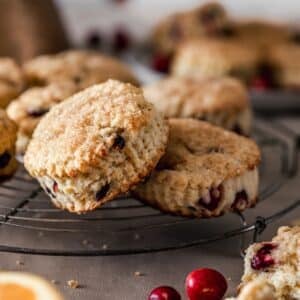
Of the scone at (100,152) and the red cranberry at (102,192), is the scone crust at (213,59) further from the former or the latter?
the red cranberry at (102,192)

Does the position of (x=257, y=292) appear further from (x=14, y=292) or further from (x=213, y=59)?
(x=213, y=59)

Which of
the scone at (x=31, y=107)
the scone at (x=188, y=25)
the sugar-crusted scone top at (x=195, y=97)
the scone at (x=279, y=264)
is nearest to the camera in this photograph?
the scone at (x=279, y=264)

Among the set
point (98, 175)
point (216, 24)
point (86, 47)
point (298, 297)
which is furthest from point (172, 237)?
point (86, 47)

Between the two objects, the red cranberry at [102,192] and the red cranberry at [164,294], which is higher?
the red cranberry at [102,192]

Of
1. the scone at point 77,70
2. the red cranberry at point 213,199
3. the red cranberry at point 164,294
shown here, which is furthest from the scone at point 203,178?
the scone at point 77,70

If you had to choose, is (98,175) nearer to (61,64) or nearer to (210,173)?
(210,173)

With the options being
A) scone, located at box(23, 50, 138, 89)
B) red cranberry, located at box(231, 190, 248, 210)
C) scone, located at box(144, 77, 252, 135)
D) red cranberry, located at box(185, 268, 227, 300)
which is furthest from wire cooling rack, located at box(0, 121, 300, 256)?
scone, located at box(23, 50, 138, 89)

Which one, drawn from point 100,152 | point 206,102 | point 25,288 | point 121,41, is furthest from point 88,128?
point 121,41

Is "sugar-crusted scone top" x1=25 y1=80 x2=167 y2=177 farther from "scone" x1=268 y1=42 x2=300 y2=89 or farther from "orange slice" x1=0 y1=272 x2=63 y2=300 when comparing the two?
"scone" x1=268 y1=42 x2=300 y2=89
